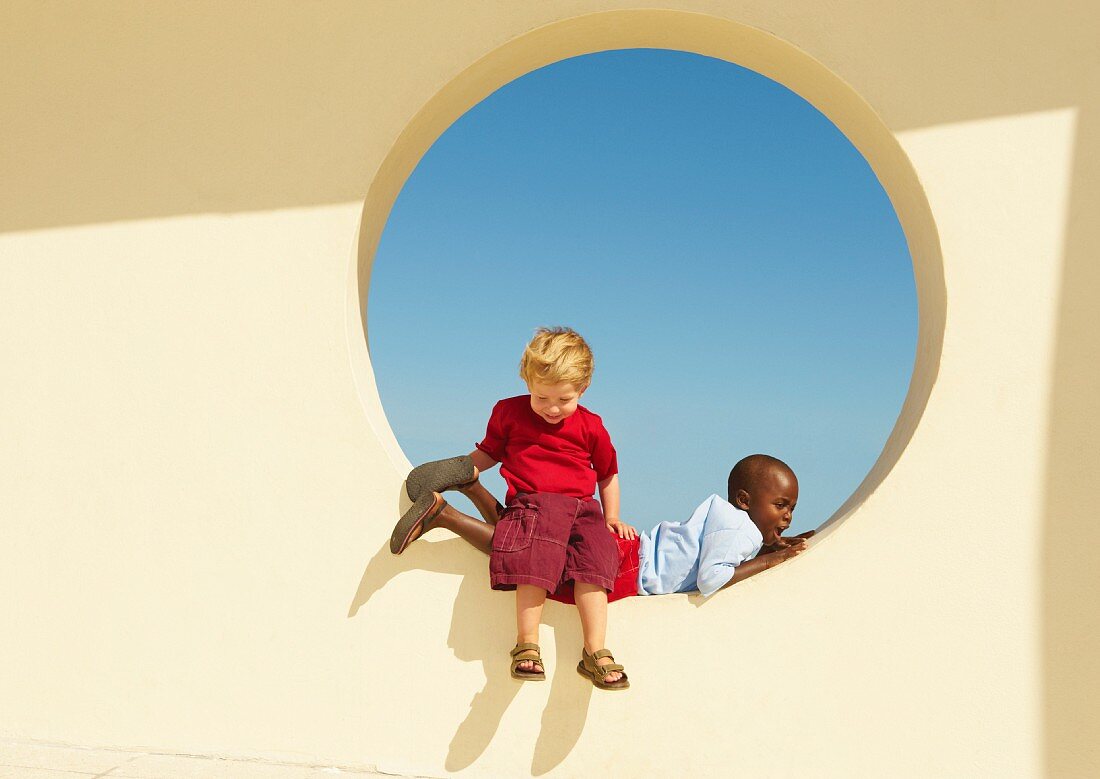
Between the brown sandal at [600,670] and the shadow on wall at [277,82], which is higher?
the shadow on wall at [277,82]

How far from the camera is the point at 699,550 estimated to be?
A: 97.0 inches

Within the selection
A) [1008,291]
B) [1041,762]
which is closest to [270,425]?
[1008,291]

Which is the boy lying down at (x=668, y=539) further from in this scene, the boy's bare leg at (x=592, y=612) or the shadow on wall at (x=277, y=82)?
the shadow on wall at (x=277, y=82)

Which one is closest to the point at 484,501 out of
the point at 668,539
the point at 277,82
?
the point at 668,539

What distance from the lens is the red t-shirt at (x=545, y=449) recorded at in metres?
2.48

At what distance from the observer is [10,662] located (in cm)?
286

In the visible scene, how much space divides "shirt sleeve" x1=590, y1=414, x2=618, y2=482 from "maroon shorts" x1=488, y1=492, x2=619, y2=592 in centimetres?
19

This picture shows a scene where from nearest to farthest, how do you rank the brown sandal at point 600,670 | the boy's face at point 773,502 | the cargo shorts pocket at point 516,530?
the brown sandal at point 600,670 → the cargo shorts pocket at point 516,530 → the boy's face at point 773,502

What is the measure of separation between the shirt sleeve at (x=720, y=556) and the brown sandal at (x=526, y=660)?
52 cm

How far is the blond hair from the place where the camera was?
2.34 m

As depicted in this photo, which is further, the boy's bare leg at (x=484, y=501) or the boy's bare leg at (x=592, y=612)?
the boy's bare leg at (x=484, y=501)

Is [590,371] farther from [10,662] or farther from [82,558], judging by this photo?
[10,662]

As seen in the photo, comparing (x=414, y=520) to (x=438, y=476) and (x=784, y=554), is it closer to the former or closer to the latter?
(x=438, y=476)

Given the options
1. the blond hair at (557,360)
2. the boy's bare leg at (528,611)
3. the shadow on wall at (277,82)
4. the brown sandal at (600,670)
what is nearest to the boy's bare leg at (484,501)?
the boy's bare leg at (528,611)
